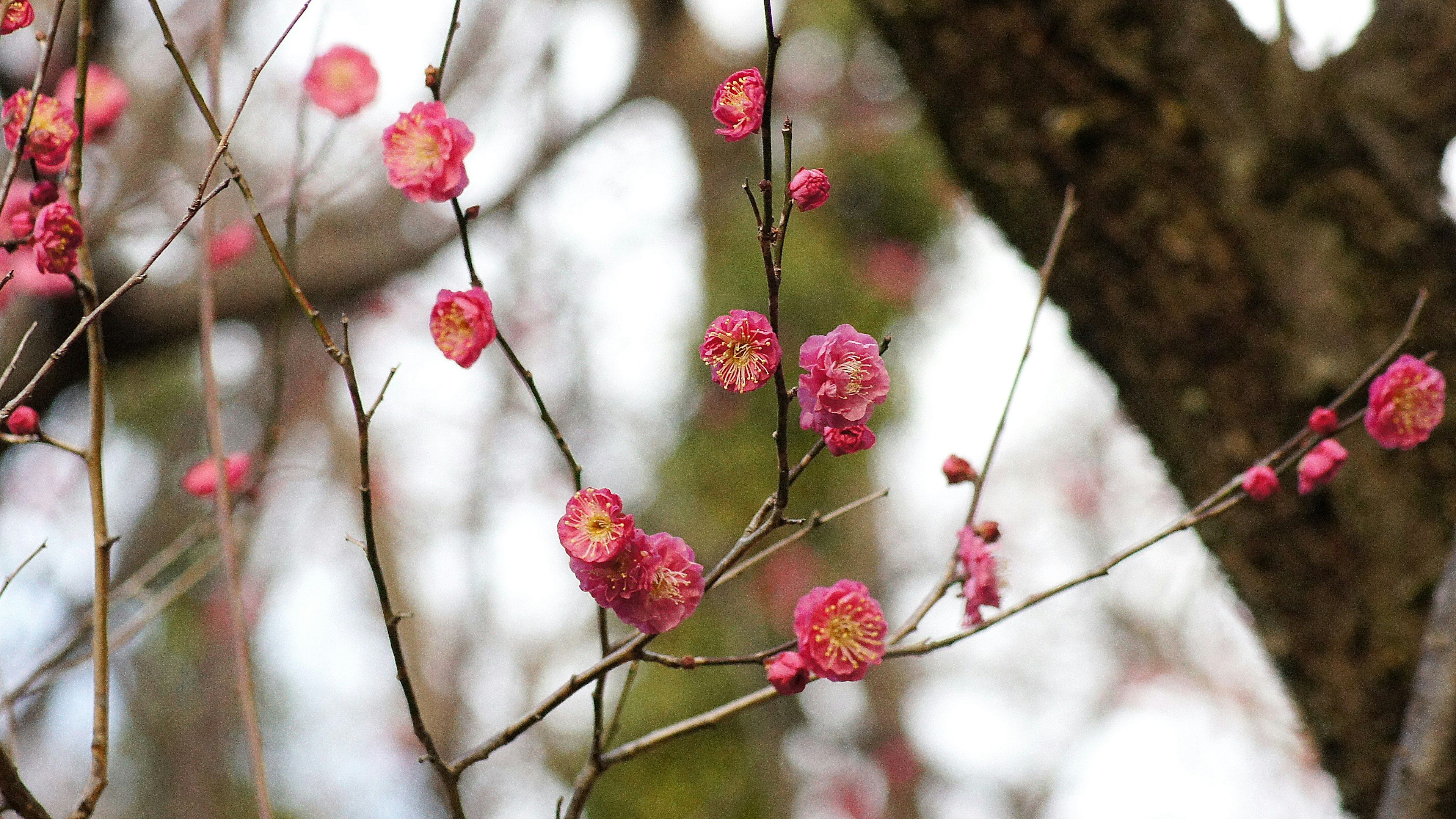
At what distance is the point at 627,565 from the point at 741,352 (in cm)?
15

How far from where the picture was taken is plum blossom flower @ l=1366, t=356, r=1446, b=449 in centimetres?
75

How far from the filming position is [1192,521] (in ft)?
2.39

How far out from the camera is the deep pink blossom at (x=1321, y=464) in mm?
777

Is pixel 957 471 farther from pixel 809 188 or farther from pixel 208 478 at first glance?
pixel 208 478

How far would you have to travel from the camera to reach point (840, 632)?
612 mm

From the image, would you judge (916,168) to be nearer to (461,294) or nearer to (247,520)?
(247,520)

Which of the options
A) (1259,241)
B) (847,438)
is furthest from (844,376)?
(1259,241)

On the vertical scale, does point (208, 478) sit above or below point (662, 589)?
above

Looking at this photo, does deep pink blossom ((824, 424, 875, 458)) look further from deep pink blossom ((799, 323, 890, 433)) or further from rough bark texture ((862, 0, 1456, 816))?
rough bark texture ((862, 0, 1456, 816))

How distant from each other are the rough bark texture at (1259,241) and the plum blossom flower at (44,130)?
0.94 meters

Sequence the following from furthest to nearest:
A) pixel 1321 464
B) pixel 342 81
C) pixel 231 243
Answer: pixel 231 243 → pixel 342 81 → pixel 1321 464

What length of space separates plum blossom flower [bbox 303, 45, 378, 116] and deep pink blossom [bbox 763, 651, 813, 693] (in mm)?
671

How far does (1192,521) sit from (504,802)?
4969mm

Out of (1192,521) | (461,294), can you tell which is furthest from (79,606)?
(1192,521)
